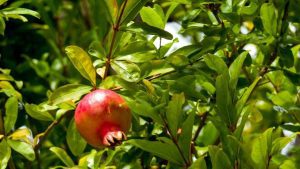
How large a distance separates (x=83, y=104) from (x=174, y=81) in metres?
0.19

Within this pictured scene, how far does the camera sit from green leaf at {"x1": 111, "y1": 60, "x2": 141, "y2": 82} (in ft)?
4.00

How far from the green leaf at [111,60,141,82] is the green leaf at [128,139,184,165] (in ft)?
0.52

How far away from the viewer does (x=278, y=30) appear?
138 cm

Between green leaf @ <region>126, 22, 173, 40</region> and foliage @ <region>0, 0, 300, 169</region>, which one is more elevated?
green leaf @ <region>126, 22, 173, 40</region>

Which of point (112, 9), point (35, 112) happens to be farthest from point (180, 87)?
point (35, 112)

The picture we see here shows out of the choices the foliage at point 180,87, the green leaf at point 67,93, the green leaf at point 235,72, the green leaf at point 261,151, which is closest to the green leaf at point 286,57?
the foliage at point 180,87

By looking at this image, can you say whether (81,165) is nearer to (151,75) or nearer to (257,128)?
(151,75)

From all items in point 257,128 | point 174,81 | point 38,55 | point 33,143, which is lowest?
point 257,128

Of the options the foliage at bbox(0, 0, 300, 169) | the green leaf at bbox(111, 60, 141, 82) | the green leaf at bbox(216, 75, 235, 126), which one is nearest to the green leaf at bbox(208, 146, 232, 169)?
the foliage at bbox(0, 0, 300, 169)

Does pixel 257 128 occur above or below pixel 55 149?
below

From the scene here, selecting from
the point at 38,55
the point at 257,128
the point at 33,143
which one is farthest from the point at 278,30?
the point at 38,55

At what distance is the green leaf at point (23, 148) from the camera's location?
135cm

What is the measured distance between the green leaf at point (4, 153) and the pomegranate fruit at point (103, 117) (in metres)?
0.20

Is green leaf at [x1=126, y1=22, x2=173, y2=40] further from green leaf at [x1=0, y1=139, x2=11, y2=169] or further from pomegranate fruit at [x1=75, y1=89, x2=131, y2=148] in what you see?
green leaf at [x1=0, y1=139, x2=11, y2=169]
